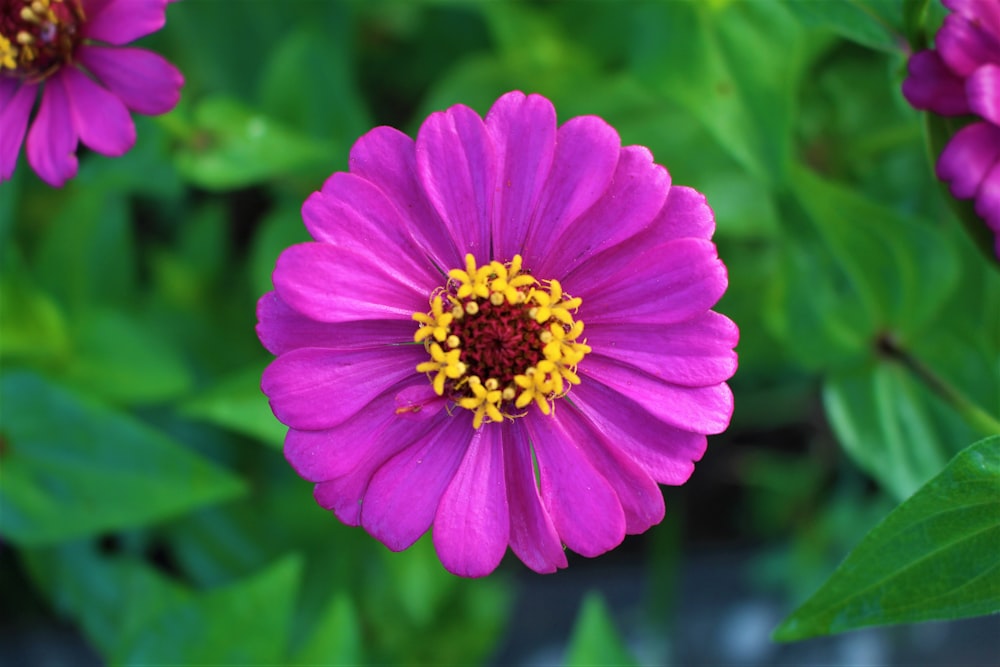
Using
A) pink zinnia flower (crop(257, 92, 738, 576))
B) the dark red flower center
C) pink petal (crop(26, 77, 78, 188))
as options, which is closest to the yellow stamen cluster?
pink zinnia flower (crop(257, 92, 738, 576))

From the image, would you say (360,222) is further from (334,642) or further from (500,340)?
(334,642)

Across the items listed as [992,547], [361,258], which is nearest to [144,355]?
[361,258]

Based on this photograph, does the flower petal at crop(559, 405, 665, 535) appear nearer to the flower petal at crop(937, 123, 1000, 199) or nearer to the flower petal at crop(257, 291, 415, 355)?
the flower petal at crop(257, 291, 415, 355)

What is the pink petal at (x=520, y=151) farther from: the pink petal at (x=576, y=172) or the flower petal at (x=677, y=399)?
the flower petal at (x=677, y=399)

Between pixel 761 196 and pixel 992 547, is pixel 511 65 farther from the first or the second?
pixel 992 547

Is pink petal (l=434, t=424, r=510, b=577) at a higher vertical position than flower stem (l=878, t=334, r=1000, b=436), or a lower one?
higher

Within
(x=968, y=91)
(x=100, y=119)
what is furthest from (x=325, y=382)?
(x=968, y=91)
